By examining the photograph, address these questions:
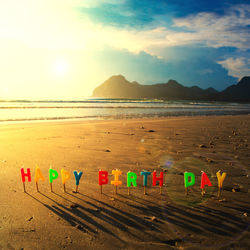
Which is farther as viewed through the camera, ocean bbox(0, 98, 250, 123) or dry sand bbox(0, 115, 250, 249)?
ocean bbox(0, 98, 250, 123)

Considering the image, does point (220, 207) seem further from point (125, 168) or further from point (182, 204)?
point (125, 168)

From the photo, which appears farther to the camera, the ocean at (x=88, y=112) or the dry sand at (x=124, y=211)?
the ocean at (x=88, y=112)

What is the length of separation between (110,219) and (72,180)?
2.20m

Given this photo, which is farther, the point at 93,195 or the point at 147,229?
the point at 93,195

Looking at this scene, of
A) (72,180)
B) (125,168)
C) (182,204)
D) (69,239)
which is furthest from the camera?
(125,168)

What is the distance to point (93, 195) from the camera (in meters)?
4.80

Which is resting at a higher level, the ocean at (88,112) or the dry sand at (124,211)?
the ocean at (88,112)

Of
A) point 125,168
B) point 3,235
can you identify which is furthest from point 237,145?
point 3,235

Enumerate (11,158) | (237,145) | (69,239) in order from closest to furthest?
(69,239), (11,158), (237,145)

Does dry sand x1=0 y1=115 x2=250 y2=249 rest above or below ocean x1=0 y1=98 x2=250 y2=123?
below

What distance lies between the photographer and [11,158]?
7637mm

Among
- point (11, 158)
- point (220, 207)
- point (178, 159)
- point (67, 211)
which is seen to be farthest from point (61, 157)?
point (220, 207)

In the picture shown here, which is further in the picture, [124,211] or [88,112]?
[88,112]

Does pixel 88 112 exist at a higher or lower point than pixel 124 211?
higher
